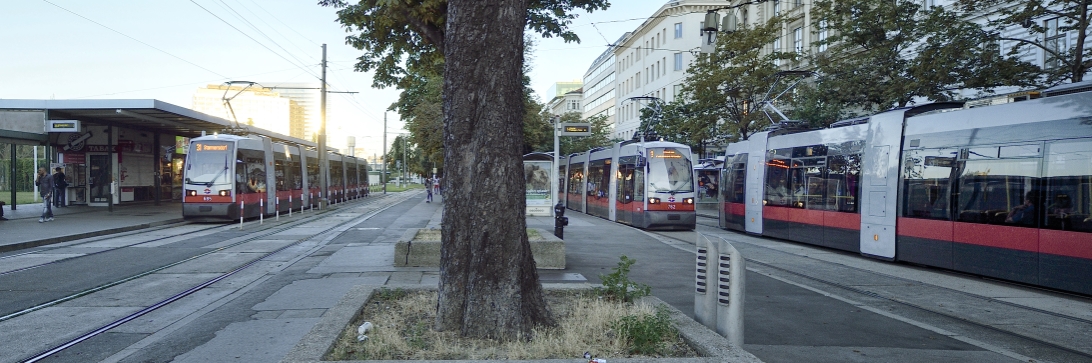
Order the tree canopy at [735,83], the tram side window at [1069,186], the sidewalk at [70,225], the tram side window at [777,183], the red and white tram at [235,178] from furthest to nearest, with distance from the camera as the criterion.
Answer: the tree canopy at [735,83]
the red and white tram at [235,178]
the tram side window at [777,183]
the sidewalk at [70,225]
the tram side window at [1069,186]

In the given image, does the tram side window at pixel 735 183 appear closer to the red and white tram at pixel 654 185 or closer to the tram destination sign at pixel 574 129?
the red and white tram at pixel 654 185

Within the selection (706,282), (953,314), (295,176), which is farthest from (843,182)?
(295,176)

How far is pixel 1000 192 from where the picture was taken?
10617 millimetres

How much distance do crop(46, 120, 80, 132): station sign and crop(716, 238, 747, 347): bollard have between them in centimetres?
2472

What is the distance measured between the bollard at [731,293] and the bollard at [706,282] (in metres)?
0.14

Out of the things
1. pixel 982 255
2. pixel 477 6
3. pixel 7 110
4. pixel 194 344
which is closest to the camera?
pixel 477 6

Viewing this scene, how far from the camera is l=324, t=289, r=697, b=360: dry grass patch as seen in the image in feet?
15.7

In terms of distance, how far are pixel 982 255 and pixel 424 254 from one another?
28.2 feet

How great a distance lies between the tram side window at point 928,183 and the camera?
38.6ft

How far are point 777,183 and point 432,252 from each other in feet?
33.0

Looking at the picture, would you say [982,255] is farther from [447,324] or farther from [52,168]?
[52,168]

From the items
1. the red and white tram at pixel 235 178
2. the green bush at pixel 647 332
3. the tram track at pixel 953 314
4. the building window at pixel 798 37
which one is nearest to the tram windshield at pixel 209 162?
the red and white tram at pixel 235 178

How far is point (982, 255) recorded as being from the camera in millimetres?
10844

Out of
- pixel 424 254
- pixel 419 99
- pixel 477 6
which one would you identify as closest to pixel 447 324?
pixel 477 6
